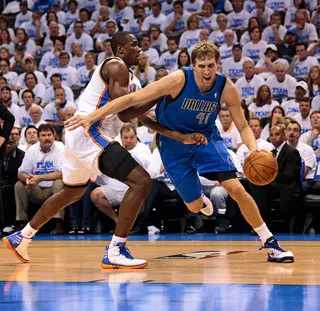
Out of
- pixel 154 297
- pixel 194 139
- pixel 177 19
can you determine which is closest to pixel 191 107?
pixel 194 139

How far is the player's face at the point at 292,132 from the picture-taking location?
9.24 metres

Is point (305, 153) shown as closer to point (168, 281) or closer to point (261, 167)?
point (261, 167)

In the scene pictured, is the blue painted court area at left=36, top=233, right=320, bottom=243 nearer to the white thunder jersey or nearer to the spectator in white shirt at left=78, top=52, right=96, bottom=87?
the white thunder jersey

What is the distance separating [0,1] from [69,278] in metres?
14.2

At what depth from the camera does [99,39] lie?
1464 centimetres

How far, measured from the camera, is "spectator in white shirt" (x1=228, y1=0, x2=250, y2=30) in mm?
13594

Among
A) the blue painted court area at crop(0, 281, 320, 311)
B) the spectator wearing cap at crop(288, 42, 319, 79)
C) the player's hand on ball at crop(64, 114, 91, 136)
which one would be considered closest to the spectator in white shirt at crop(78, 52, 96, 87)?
the spectator wearing cap at crop(288, 42, 319, 79)

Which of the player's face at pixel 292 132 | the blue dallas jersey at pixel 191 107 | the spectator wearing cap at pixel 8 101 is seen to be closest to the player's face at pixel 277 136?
the player's face at pixel 292 132

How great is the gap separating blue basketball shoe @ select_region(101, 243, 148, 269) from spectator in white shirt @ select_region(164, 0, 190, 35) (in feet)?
31.0

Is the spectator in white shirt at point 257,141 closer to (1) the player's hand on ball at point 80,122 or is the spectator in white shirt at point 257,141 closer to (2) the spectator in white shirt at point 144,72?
(2) the spectator in white shirt at point 144,72

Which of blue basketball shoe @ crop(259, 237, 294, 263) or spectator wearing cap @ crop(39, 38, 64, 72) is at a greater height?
spectator wearing cap @ crop(39, 38, 64, 72)

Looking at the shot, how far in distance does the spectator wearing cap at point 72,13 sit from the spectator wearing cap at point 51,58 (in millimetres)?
1175

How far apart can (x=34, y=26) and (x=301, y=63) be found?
6427 millimetres

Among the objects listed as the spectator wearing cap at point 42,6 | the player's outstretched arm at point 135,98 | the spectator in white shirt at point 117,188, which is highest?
the spectator wearing cap at point 42,6
